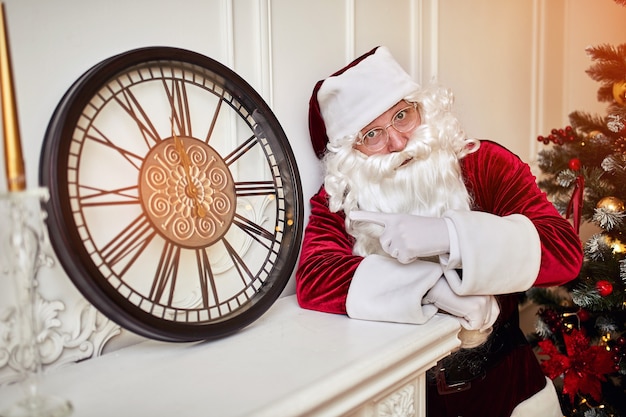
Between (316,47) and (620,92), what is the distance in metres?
1.11

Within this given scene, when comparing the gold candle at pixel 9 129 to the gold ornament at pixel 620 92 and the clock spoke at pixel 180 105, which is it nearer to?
the clock spoke at pixel 180 105

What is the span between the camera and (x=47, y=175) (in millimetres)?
836

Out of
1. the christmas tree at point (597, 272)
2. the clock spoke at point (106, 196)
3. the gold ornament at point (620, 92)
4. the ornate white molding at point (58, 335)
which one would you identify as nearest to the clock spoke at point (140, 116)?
the clock spoke at point (106, 196)

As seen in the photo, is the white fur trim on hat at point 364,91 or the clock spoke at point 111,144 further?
the white fur trim on hat at point 364,91

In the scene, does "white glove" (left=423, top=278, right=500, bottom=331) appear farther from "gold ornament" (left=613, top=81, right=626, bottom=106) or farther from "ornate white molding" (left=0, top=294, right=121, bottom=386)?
"gold ornament" (left=613, top=81, right=626, bottom=106)

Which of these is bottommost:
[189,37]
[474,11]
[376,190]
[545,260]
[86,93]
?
[545,260]

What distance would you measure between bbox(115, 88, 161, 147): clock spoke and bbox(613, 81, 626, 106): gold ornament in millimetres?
1578

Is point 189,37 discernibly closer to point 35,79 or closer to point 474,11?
point 35,79

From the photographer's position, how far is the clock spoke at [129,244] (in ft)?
3.04

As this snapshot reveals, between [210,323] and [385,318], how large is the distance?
372 mm

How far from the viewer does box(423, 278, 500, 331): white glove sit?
1.11 meters

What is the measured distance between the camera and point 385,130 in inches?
52.8

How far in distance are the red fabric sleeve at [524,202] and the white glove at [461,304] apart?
186mm

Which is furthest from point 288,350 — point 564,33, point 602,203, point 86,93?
point 564,33
